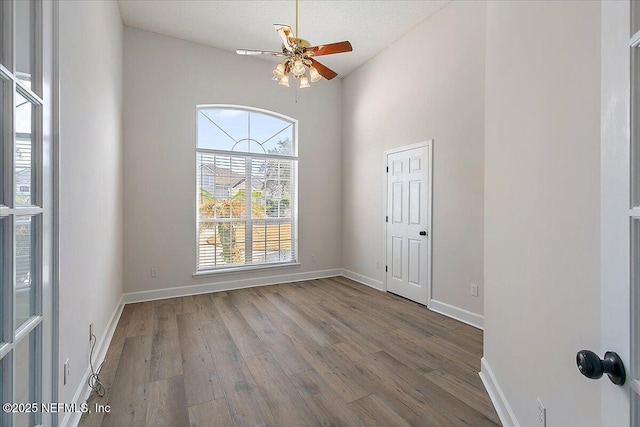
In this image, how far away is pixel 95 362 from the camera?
7.30 ft

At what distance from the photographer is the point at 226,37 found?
13.6 ft

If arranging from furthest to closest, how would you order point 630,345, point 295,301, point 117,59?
point 295,301
point 117,59
point 630,345

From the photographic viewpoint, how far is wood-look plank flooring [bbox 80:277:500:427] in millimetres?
1776

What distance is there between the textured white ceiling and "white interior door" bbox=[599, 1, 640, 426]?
3.56 m

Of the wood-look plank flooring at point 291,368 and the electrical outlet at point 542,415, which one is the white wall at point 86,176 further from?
the electrical outlet at point 542,415

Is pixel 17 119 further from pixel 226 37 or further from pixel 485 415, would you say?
pixel 226 37

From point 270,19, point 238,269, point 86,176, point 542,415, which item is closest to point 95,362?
point 86,176

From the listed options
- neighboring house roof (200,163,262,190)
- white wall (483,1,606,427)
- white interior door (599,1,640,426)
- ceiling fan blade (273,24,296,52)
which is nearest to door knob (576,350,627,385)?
white interior door (599,1,640,426)

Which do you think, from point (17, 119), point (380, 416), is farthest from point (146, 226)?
point (380, 416)

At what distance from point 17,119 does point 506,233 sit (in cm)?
239

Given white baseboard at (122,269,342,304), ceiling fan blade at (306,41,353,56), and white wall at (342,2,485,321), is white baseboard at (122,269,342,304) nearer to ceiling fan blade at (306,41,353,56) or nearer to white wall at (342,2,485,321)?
white wall at (342,2,485,321)

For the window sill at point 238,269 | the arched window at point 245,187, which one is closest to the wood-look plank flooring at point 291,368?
the window sill at point 238,269

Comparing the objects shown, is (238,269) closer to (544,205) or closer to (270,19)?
(270,19)

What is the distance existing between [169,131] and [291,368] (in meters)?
3.59
